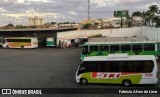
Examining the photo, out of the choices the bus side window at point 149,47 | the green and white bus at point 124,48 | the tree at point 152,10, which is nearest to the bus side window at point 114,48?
the green and white bus at point 124,48

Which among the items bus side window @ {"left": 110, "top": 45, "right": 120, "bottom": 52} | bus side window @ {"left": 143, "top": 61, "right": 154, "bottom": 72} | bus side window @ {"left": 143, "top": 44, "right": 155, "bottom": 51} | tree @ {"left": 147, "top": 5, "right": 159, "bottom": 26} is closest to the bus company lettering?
bus side window @ {"left": 143, "top": 61, "right": 154, "bottom": 72}


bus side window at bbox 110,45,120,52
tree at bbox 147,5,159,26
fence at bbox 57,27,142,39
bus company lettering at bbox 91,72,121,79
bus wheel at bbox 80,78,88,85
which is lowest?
bus wheel at bbox 80,78,88,85

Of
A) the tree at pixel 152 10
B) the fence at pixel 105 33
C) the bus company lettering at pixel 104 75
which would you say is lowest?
the bus company lettering at pixel 104 75

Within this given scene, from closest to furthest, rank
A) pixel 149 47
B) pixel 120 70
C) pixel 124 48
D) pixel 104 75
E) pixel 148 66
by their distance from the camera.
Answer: pixel 148 66 → pixel 120 70 → pixel 104 75 → pixel 124 48 → pixel 149 47

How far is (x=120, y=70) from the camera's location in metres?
21.4

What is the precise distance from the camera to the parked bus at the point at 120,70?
20938 millimetres

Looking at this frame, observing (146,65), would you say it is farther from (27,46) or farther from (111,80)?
(27,46)

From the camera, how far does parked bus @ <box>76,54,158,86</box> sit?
2094 centimetres

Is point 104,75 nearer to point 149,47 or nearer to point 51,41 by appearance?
point 149,47

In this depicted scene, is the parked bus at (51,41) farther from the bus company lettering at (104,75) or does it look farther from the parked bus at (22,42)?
the bus company lettering at (104,75)

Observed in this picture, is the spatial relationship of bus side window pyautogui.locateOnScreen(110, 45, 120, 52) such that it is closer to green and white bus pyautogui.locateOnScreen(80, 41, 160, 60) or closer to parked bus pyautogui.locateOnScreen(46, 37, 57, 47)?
green and white bus pyautogui.locateOnScreen(80, 41, 160, 60)

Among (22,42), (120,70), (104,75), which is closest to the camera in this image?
(120,70)

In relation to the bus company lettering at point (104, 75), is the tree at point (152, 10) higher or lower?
higher

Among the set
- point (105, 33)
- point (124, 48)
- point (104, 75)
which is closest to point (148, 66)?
point (104, 75)
